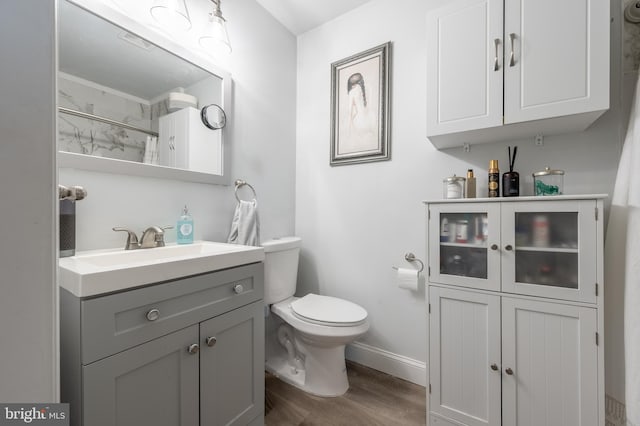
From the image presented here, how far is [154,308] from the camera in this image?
2.74 feet

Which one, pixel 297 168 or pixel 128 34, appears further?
pixel 297 168

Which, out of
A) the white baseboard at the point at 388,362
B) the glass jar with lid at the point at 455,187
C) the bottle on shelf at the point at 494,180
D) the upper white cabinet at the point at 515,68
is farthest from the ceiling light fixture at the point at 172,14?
the white baseboard at the point at 388,362

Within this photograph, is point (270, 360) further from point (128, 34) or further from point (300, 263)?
point (128, 34)

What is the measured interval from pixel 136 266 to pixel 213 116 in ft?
3.47

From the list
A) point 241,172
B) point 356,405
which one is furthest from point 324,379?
point 241,172

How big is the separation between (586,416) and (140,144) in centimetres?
220

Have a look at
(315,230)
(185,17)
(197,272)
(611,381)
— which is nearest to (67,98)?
(185,17)

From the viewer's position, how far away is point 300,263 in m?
2.16

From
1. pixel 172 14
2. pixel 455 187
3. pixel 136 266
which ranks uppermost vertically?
pixel 172 14

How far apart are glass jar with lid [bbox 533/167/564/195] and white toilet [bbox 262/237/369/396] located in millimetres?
1089

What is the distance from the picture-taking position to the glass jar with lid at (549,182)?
3.96 feet

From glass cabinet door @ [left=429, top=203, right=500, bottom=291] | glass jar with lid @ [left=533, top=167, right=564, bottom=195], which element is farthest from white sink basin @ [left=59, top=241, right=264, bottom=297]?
glass jar with lid @ [left=533, top=167, right=564, bottom=195]

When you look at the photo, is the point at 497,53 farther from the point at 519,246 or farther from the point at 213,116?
the point at 213,116

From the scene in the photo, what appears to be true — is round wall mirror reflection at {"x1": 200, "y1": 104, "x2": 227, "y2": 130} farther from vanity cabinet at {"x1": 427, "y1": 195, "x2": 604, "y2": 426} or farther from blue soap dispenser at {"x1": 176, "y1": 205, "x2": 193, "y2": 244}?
vanity cabinet at {"x1": 427, "y1": 195, "x2": 604, "y2": 426}
